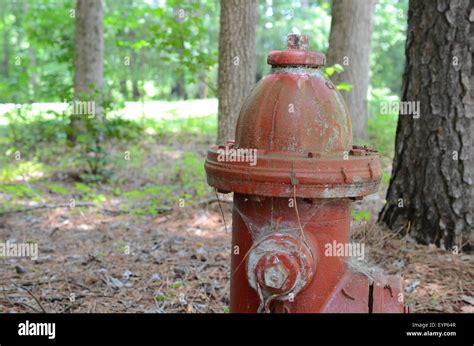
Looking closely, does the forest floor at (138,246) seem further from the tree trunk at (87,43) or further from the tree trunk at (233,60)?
the tree trunk at (87,43)

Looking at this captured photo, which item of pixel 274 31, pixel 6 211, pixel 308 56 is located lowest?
pixel 6 211

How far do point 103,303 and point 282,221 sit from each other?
1517 millimetres

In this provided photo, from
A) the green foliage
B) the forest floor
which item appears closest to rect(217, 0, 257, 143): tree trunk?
the forest floor

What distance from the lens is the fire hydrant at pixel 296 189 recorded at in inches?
73.0

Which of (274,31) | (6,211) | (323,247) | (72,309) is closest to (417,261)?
(323,247)

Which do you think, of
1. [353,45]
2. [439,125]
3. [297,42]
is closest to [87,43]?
[353,45]

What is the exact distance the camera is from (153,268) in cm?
368

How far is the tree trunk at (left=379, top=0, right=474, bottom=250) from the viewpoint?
11.0 ft

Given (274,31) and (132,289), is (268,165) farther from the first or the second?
(274,31)
